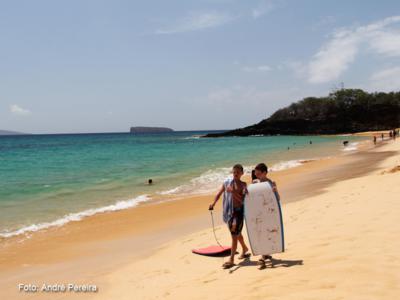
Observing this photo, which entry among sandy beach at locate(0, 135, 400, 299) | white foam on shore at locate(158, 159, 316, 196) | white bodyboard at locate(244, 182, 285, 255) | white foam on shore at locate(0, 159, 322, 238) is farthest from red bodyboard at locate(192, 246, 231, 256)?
white foam on shore at locate(158, 159, 316, 196)

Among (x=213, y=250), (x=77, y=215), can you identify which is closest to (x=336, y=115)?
(x=77, y=215)

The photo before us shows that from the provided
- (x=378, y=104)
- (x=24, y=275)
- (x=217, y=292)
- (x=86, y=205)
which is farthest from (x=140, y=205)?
(x=378, y=104)

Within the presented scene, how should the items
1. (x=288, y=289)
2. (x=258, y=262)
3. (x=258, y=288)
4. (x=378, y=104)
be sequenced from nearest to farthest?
(x=288, y=289), (x=258, y=288), (x=258, y=262), (x=378, y=104)

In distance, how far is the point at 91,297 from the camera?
5.50 m

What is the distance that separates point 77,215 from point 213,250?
689 centimetres

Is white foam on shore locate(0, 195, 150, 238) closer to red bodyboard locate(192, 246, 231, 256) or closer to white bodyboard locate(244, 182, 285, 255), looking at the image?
red bodyboard locate(192, 246, 231, 256)

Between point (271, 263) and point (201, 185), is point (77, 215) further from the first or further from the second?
point (271, 263)

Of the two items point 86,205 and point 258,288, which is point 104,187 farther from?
point 258,288

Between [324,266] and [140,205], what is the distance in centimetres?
973

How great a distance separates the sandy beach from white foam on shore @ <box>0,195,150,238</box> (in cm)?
47

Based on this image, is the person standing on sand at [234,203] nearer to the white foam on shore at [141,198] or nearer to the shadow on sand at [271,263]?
the shadow on sand at [271,263]

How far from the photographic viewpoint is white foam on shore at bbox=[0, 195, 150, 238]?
33.9 feet

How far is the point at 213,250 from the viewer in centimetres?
691

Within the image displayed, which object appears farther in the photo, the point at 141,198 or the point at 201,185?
the point at 201,185
